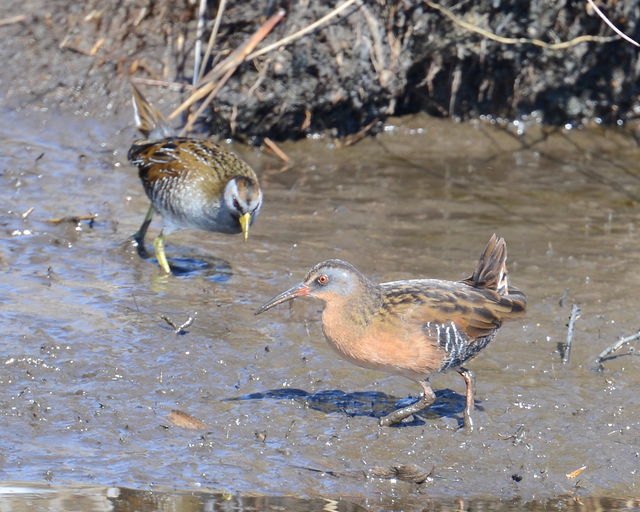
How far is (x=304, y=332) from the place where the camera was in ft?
21.1

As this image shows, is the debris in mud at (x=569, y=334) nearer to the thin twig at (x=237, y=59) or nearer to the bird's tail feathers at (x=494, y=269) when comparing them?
the bird's tail feathers at (x=494, y=269)

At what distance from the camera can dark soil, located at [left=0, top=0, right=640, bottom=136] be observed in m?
9.30

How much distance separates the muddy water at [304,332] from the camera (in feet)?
16.6

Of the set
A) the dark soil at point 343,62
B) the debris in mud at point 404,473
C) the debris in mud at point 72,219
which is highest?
the dark soil at point 343,62

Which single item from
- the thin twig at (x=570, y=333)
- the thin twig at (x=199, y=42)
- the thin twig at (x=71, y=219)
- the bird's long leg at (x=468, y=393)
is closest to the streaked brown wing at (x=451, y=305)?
the bird's long leg at (x=468, y=393)

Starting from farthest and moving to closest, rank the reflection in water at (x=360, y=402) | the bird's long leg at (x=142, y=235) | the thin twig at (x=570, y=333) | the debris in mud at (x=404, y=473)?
the bird's long leg at (x=142, y=235) < the thin twig at (x=570, y=333) < the reflection in water at (x=360, y=402) < the debris in mud at (x=404, y=473)

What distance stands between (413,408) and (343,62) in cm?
462

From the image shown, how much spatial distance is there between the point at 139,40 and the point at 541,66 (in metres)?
3.66

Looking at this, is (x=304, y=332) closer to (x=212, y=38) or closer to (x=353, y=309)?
(x=353, y=309)

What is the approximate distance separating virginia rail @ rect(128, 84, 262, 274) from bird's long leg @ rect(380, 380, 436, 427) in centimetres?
192

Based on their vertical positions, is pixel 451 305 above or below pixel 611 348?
above

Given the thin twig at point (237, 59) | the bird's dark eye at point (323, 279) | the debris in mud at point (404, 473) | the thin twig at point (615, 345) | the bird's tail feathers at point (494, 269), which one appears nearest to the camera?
the debris in mud at point (404, 473)

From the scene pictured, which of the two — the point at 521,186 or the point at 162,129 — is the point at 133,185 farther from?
the point at 521,186

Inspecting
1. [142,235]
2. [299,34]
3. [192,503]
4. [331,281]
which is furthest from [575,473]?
[299,34]
